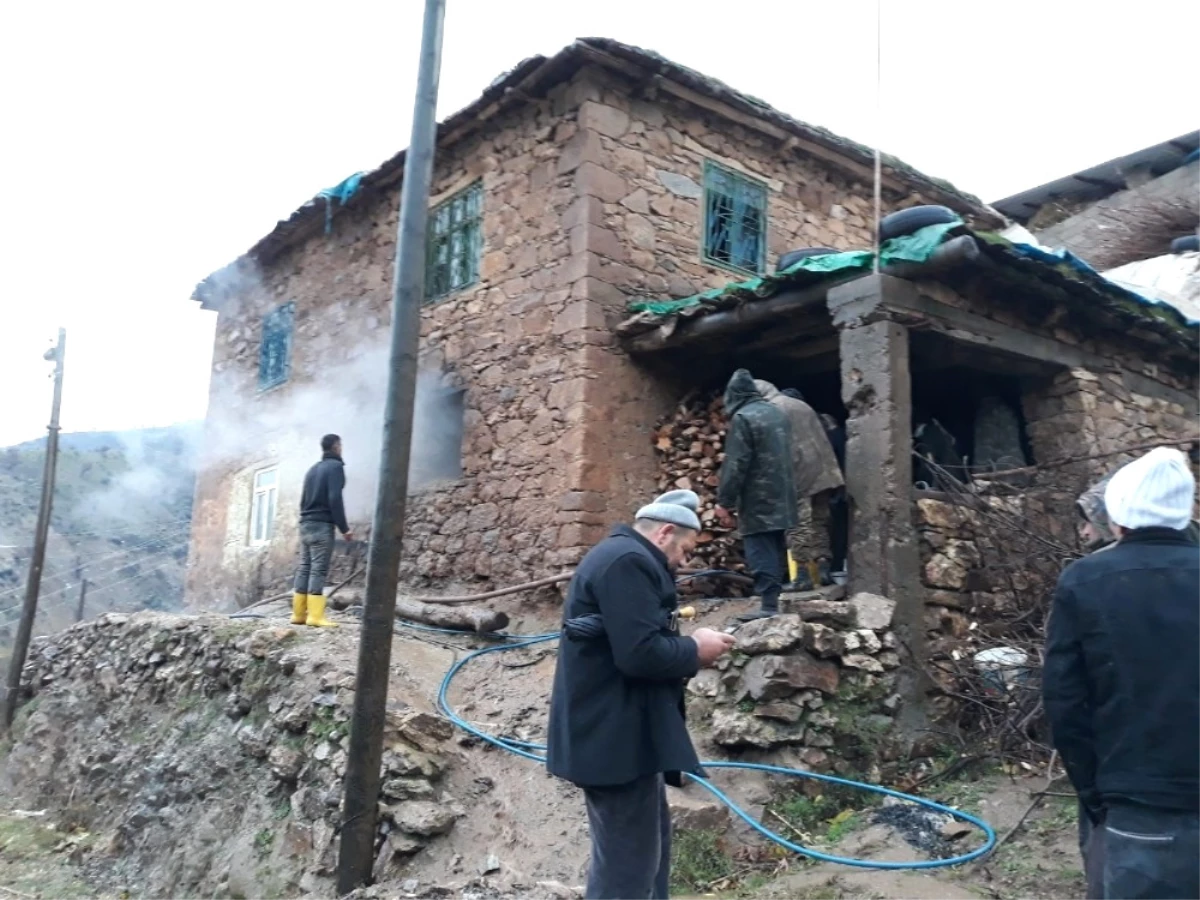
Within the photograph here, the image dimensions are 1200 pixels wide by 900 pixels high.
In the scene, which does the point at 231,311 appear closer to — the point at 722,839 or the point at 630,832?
the point at 722,839

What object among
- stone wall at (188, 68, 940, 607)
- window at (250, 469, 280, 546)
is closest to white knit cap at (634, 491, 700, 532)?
stone wall at (188, 68, 940, 607)

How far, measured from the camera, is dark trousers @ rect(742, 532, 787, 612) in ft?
21.1

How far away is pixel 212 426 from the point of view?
1473 cm

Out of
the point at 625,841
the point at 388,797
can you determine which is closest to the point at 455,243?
the point at 388,797

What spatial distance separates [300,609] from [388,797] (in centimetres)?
327

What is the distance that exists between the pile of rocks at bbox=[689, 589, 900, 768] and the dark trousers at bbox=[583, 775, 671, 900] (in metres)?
2.21

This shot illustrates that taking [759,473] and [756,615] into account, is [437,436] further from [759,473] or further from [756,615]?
[756,615]

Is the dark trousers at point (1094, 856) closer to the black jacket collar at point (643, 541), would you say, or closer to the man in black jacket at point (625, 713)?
the man in black jacket at point (625, 713)

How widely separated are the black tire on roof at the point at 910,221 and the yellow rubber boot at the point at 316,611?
5306 millimetres

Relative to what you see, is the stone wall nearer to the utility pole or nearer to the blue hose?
the blue hose

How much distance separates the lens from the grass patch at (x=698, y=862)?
4742 millimetres

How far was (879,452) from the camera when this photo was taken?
661cm

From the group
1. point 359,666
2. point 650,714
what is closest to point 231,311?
point 359,666

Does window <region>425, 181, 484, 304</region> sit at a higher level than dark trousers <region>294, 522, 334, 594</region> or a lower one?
higher
